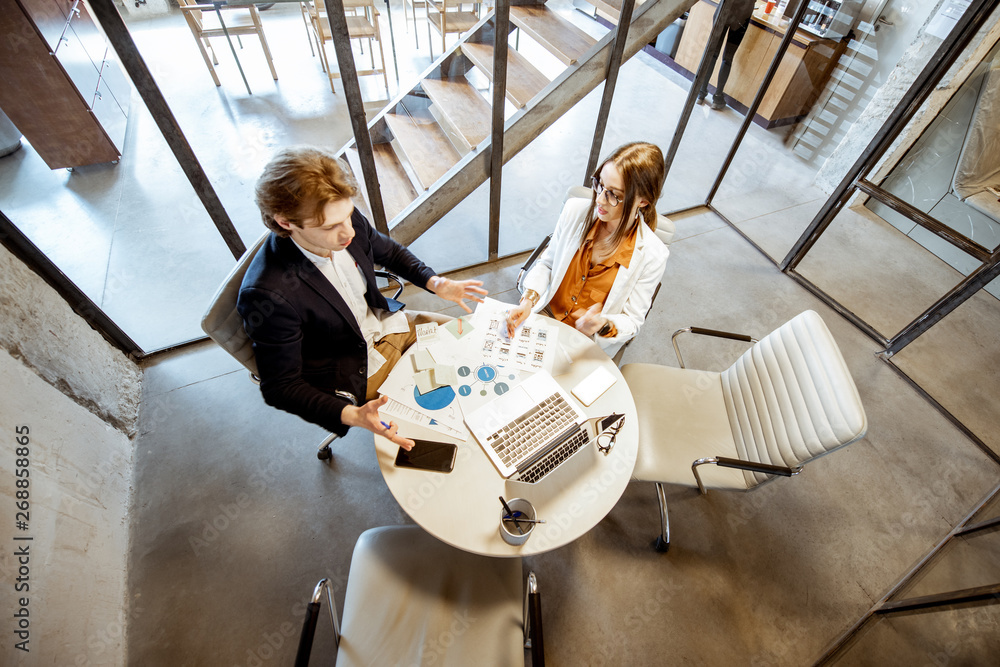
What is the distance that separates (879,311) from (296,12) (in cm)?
794

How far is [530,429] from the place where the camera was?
158 cm

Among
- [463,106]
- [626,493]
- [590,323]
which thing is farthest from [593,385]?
[463,106]

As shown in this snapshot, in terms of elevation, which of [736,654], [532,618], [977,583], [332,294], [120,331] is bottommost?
[736,654]

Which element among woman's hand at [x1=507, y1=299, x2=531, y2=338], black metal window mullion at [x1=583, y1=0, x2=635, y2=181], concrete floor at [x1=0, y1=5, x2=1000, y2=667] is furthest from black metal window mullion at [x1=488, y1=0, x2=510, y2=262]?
woman's hand at [x1=507, y1=299, x2=531, y2=338]

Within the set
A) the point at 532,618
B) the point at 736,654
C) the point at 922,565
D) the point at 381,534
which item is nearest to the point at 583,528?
the point at 532,618

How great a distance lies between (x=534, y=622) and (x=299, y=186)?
4.96 ft


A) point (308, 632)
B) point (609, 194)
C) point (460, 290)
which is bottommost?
point (308, 632)

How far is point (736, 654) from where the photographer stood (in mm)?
1873

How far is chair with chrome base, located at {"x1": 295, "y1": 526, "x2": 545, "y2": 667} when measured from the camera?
133 centimetres

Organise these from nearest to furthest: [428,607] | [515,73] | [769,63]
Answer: [428,607]
[515,73]
[769,63]

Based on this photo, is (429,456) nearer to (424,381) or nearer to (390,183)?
(424,381)

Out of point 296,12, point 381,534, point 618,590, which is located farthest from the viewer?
point 296,12

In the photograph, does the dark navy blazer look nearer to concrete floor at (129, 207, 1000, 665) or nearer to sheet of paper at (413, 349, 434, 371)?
sheet of paper at (413, 349, 434, 371)

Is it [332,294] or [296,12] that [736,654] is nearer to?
[332,294]
